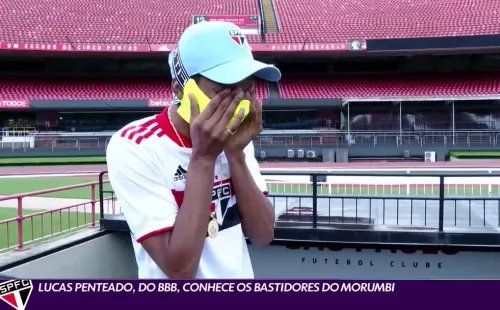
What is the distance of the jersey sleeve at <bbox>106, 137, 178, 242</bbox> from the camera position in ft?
4.91

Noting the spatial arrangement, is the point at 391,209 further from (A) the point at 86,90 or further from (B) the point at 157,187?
(A) the point at 86,90

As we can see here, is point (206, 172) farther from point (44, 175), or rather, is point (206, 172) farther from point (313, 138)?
point (313, 138)

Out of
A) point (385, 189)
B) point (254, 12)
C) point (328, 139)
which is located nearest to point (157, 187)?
point (385, 189)

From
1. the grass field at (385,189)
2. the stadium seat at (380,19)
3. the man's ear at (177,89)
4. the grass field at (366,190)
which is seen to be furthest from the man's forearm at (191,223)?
the stadium seat at (380,19)

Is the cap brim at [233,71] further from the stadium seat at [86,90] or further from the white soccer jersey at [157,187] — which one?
the stadium seat at [86,90]

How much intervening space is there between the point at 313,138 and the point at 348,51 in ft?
25.2

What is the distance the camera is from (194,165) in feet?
4.80

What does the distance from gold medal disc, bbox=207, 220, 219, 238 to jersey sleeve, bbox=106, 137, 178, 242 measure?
141 mm

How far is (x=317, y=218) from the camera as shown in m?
7.27

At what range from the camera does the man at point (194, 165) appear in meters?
1.44

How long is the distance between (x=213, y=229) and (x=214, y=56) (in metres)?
0.57
